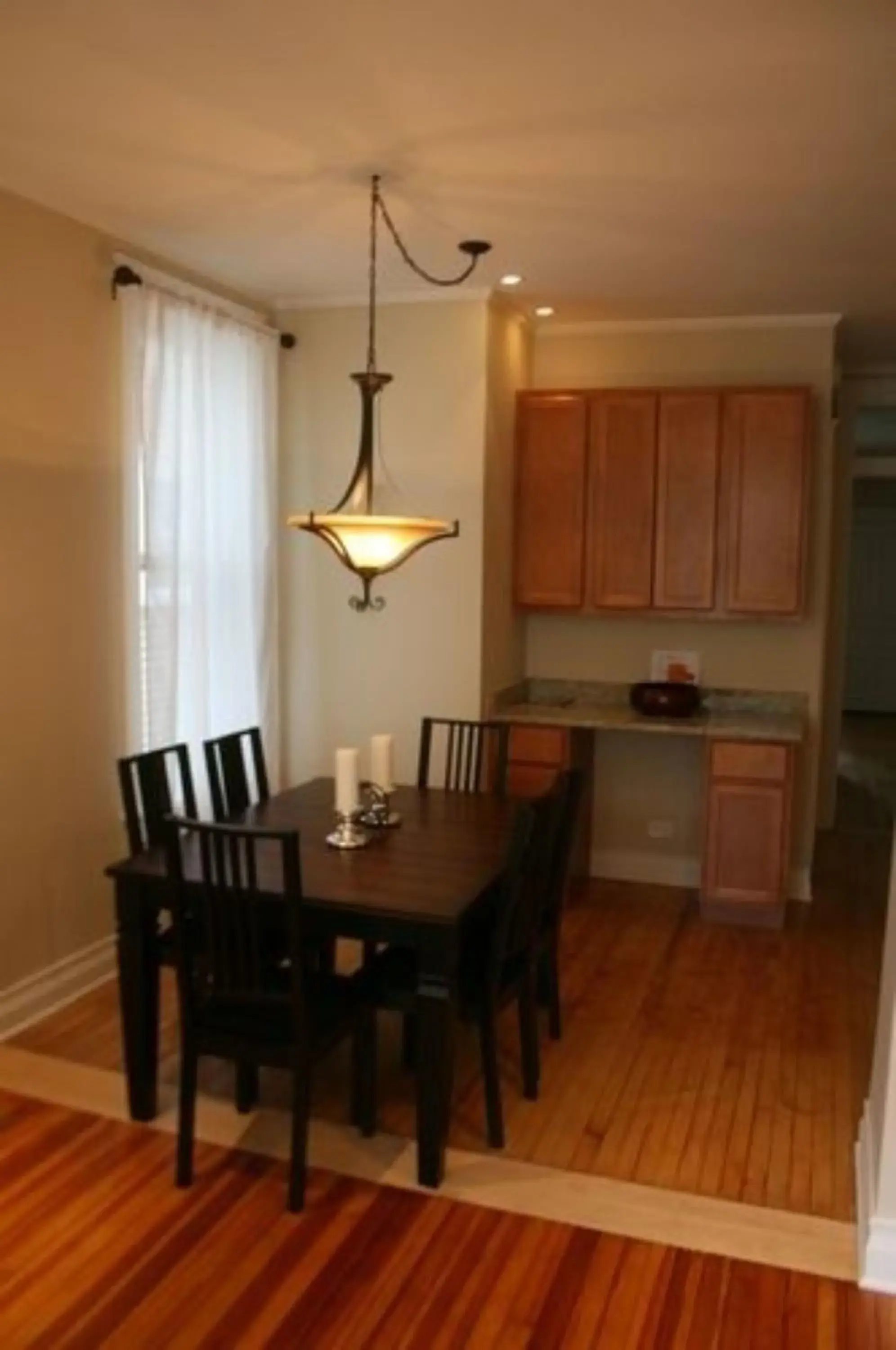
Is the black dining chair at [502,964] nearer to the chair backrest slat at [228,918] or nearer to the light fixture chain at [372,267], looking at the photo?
the chair backrest slat at [228,918]

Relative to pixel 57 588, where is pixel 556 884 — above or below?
below

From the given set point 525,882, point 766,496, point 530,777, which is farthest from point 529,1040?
point 766,496

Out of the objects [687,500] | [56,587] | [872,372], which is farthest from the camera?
[872,372]

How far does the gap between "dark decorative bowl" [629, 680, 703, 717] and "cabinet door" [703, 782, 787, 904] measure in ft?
1.48

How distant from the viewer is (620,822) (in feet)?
18.0

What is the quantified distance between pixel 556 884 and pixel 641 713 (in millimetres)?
1870

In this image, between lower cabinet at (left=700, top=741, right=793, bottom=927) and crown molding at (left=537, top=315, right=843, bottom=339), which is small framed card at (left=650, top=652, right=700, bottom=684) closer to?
lower cabinet at (left=700, top=741, right=793, bottom=927)

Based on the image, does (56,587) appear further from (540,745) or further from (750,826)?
(750,826)

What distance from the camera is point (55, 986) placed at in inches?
149

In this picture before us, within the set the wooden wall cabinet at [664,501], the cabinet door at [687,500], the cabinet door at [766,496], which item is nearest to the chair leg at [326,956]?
the wooden wall cabinet at [664,501]

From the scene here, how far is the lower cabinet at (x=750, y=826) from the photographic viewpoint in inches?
184

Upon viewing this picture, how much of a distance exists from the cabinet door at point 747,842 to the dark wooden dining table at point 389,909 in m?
1.57

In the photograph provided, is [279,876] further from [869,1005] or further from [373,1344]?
[869,1005]

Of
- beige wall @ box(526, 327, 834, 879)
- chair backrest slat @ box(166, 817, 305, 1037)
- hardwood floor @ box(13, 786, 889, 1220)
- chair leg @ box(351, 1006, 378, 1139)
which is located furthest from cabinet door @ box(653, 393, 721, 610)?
chair backrest slat @ box(166, 817, 305, 1037)
